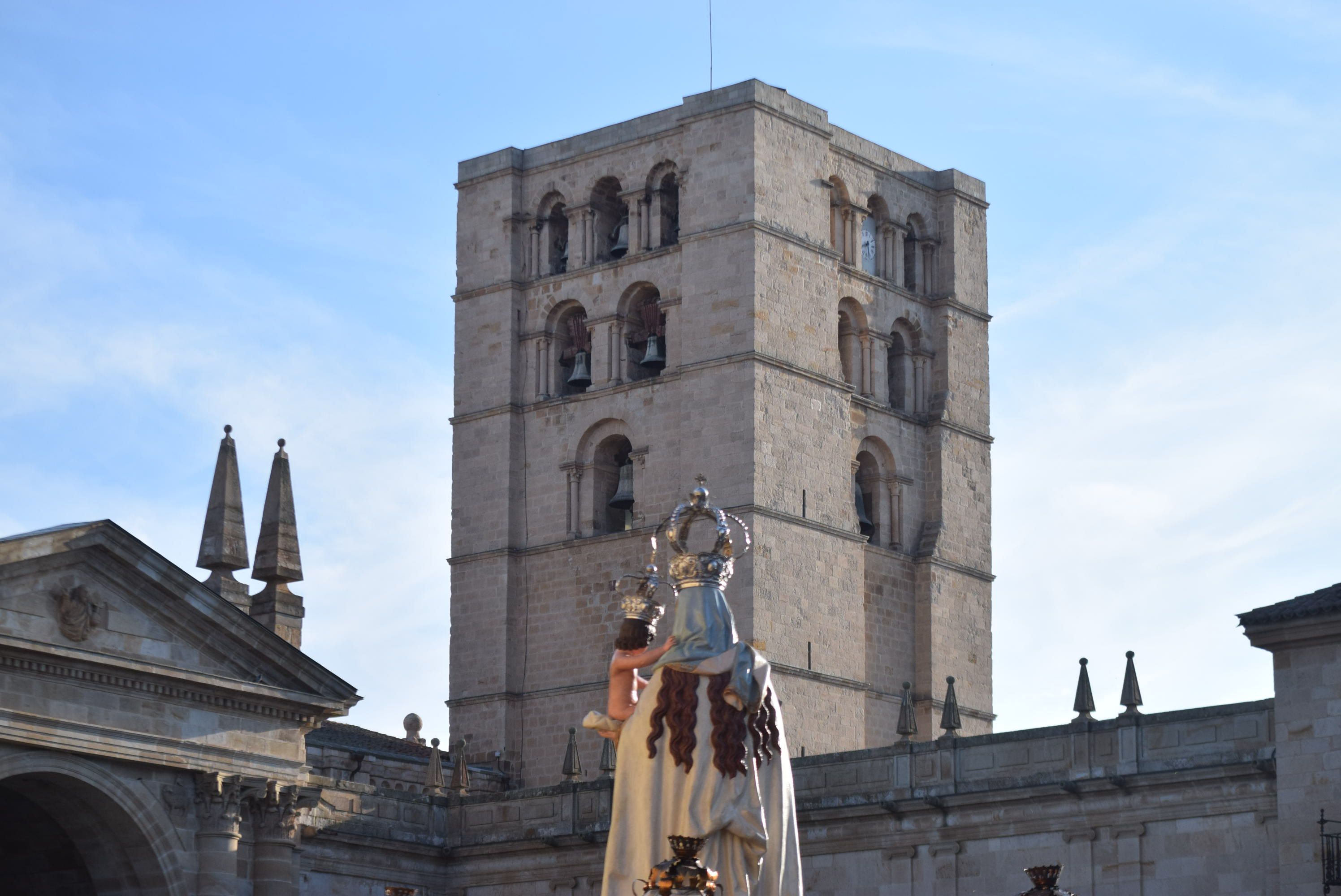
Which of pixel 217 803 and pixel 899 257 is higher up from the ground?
pixel 899 257

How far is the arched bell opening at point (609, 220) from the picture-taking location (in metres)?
58.6

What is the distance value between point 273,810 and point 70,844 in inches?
111

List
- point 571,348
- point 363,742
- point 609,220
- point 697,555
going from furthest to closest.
Result: 1. point 609,220
2. point 571,348
3. point 363,742
4. point 697,555

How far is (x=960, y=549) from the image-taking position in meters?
59.7

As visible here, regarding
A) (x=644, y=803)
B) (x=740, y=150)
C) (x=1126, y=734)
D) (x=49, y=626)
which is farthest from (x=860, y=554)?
(x=644, y=803)

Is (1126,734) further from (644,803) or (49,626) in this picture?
(644,803)

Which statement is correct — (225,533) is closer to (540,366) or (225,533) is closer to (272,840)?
(272,840)

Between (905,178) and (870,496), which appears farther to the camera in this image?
(905,178)

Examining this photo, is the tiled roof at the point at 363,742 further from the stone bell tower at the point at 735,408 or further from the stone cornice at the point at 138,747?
the stone cornice at the point at 138,747

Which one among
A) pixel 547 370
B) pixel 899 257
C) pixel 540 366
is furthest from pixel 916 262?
pixel 540 366

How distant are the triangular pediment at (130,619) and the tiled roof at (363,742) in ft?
37.5

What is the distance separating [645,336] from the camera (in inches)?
2270

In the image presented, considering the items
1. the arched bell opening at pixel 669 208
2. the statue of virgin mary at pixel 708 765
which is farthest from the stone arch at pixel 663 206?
the statue of virgin mary at pixel 708 765

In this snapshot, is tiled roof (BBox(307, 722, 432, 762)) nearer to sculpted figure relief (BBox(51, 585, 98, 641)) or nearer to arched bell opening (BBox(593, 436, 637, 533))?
arched bell opening (BBox(593, 436, 637, 533))
